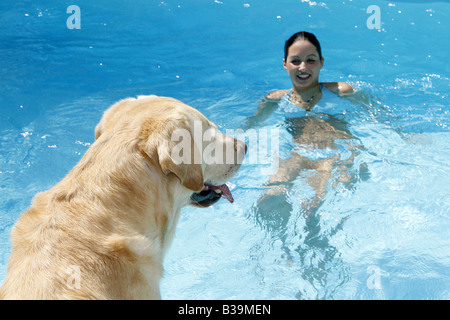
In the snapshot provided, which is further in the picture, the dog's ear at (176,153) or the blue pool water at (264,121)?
the blue pool water at (264,121)

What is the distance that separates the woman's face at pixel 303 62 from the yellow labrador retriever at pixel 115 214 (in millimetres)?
2877

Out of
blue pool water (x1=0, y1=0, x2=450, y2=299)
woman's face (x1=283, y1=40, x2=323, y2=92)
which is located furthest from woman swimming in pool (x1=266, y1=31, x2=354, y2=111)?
blue pool water (x1=0, y1=0, x2=450, y2=299)

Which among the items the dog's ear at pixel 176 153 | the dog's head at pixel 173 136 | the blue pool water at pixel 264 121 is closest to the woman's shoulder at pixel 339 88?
the blue pool water at pixel 264 121

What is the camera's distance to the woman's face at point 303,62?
16.1 feet

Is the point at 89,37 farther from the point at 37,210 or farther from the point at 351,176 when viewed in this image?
the point at 37,210

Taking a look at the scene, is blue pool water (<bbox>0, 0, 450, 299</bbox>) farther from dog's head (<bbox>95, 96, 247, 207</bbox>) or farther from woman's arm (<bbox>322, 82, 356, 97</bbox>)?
dog's head (<bbox>95, 96, 247, 207</bbox>)

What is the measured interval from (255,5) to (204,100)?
4473 mm

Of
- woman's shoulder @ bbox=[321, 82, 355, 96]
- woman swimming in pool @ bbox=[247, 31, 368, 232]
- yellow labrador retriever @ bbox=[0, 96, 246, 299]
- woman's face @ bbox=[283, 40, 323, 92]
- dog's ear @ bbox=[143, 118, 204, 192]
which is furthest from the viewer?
woman's shoulder @ bbox=[321, 82, 355, 96]

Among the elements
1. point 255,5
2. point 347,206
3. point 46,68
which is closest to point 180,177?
point 347,206

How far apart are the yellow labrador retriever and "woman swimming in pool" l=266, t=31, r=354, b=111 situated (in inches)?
114

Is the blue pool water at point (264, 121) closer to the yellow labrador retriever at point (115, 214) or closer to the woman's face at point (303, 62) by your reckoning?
the woman's face at point (303, 62)

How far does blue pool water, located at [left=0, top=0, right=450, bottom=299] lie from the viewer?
144 inches

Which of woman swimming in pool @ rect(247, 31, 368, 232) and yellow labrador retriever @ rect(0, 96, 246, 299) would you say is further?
woman swimming in pool @ rect(247, 31, 368, 232)

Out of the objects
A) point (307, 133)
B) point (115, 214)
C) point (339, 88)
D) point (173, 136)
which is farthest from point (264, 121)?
point (115, 214)
